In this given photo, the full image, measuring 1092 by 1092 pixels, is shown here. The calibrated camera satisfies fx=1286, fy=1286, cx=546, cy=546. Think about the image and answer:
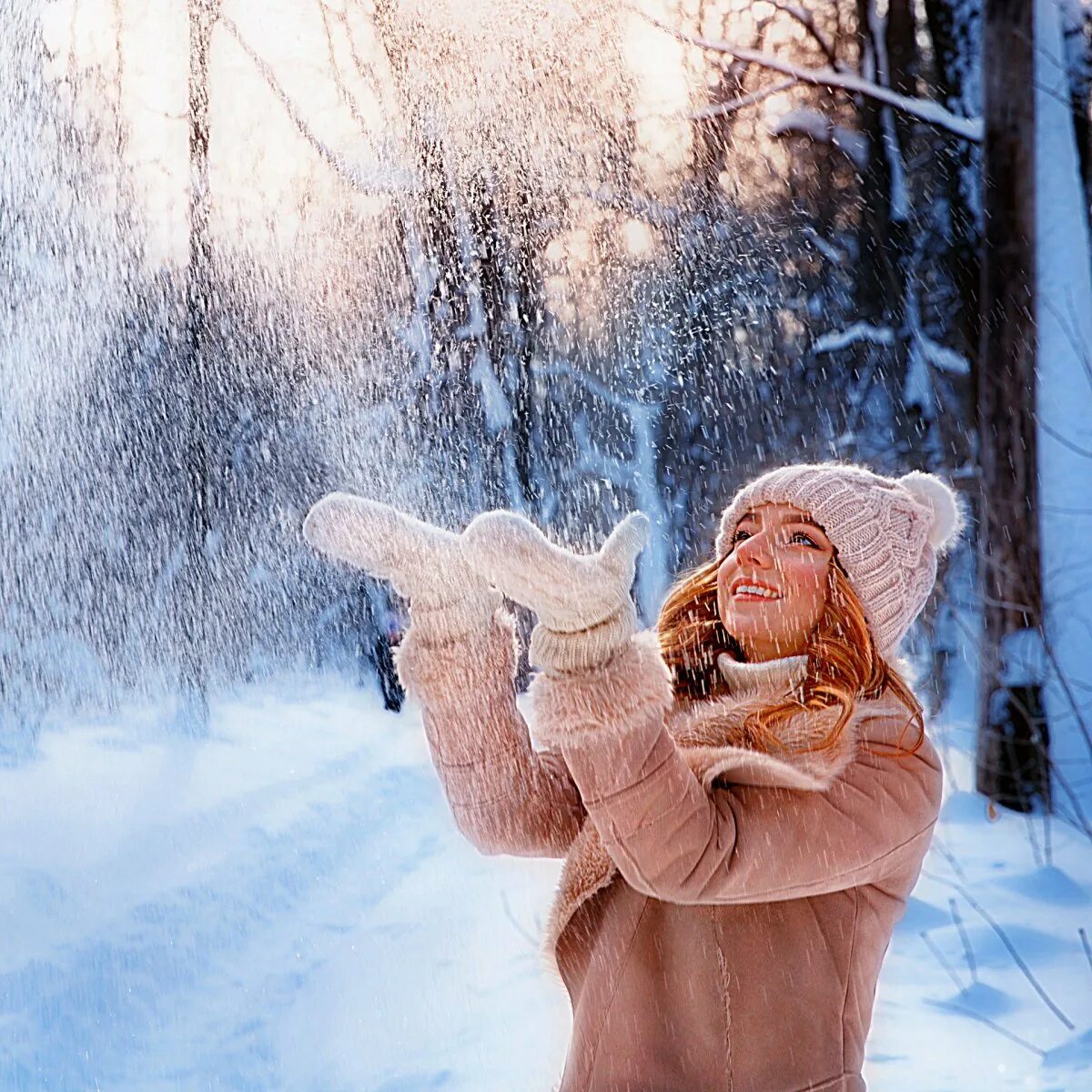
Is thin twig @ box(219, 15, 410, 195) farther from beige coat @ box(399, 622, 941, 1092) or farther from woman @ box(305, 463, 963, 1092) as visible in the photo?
beige coat @ box(399, 622, 941, 1092)

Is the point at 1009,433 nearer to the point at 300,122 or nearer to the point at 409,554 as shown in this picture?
the point at 409,554

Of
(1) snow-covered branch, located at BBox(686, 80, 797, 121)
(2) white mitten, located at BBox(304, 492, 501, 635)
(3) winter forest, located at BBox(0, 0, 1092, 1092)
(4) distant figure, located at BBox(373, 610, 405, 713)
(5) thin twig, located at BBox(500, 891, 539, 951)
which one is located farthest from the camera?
(4) distant figure, located at BBox(373, 610, 405, 713)

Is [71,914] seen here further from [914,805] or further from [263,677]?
[914,805]

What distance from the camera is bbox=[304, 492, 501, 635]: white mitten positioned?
1.54m

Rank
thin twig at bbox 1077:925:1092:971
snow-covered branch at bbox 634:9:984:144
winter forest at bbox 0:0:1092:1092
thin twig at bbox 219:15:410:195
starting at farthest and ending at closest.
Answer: thin twig at bbox 219:15:410:195 < snow-covered branch at bbox 634:9:984:144 < winter forest at bbox 0:0:1092:1092 < thin twig at bbox 1077:925:1092:971

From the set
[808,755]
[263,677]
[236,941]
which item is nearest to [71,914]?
[236,941]

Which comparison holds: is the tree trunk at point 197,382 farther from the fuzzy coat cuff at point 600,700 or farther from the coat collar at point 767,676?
the fuzzy coat cuff at point 600,700

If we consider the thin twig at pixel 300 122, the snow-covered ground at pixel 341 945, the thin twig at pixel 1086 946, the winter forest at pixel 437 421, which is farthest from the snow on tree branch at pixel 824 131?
the thin twig at pixel 1086 946

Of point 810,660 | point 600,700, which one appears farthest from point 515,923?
point 600,700

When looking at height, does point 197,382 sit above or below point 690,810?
above

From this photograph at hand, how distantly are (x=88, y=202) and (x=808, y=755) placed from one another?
24.4ft

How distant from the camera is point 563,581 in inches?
A: 53.5

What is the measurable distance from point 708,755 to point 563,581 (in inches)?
14.3

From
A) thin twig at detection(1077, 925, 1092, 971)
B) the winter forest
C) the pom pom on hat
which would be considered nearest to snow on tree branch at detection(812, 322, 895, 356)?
the winter forest
